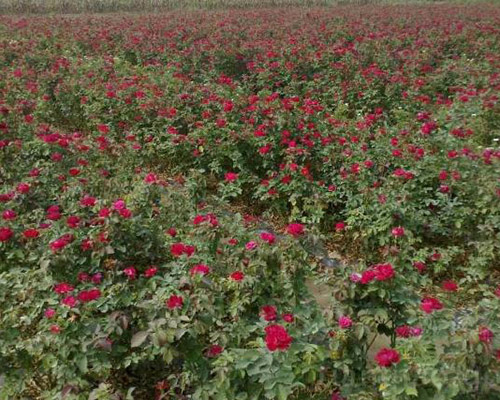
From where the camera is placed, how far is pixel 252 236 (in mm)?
3125

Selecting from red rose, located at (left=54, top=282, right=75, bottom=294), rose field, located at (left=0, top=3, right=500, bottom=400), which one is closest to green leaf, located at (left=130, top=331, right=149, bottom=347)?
rose field, located at (left=0, top=3, right=500, bottom=400)

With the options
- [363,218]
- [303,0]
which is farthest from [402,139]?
[303,0]

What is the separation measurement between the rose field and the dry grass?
16293 millimetres

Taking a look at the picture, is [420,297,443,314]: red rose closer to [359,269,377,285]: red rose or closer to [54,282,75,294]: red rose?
[359,269,377,285]: red rose

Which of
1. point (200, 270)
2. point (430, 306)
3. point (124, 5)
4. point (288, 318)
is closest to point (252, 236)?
point (200, 270)

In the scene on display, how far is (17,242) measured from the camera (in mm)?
3039

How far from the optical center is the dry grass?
22500mm

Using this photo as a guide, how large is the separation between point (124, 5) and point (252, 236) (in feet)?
77.6

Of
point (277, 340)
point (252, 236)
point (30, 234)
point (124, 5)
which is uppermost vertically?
point (124, 5)

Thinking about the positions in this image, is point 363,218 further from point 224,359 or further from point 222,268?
point 224,359

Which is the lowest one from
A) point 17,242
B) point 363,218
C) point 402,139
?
point 363,218

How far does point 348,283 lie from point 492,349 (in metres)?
0.69

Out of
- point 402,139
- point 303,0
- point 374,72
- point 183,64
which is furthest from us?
point 303,0

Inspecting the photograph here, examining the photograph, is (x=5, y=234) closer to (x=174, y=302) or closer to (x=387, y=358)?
(x=174, y=302)
